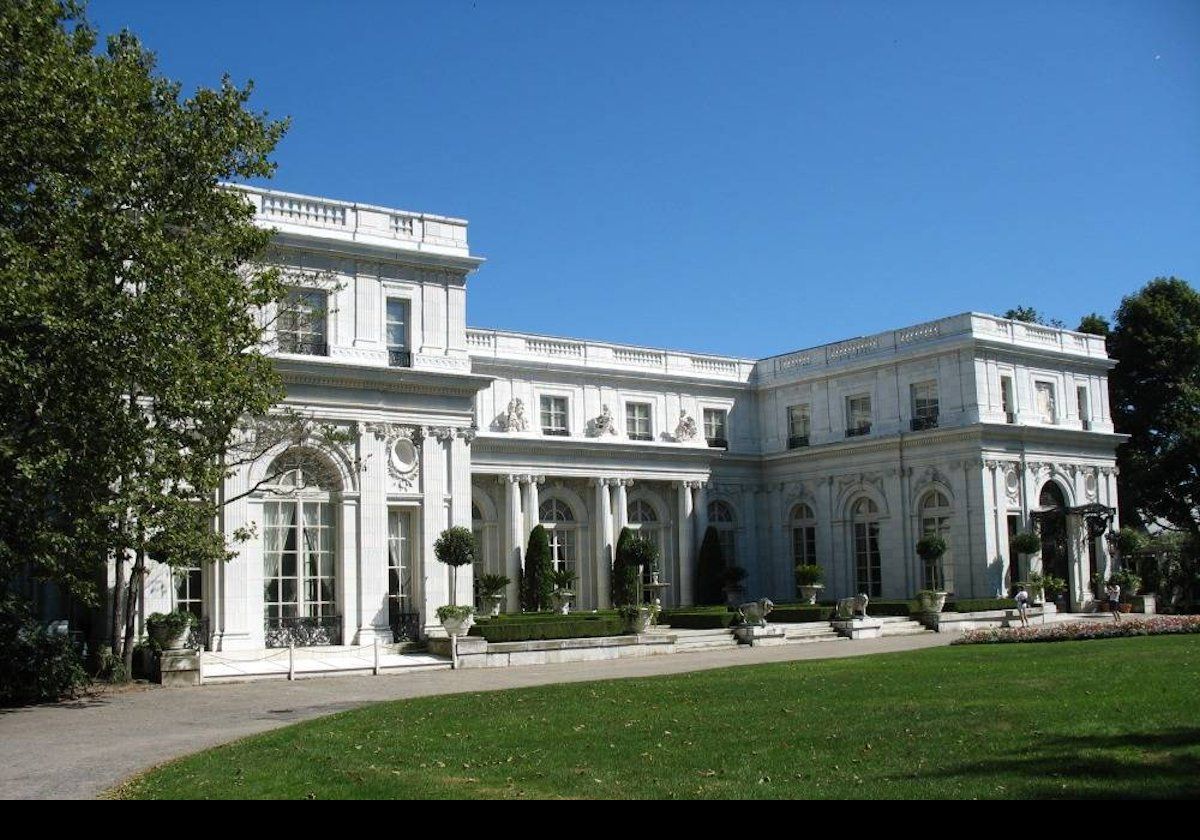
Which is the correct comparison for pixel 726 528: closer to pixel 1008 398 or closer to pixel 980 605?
pixel 980 605

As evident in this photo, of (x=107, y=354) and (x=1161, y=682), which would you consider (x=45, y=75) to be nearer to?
(x=107, y=354)

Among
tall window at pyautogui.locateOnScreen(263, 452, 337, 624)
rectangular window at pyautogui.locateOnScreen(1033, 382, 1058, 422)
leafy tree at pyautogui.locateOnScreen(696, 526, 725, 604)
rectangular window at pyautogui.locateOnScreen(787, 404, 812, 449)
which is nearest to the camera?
tall window at pyautogui.locateOnScreen(263, 452, 337, 624)

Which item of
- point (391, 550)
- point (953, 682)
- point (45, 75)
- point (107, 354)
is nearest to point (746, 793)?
point (953, 682)

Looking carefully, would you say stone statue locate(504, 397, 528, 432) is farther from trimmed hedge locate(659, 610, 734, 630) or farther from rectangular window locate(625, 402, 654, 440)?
trimmed hedge locate(659, 610, 734, 630)

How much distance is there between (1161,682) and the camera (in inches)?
563

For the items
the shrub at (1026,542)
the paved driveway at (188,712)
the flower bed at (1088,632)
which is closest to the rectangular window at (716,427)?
the shrub at (1026,542)

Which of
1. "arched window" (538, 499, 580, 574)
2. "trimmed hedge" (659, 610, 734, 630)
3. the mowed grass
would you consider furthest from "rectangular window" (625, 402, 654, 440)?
the mowed grass

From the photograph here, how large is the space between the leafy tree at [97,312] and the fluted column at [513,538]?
56.6ft

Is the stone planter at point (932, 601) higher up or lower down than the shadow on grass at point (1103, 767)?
lower down

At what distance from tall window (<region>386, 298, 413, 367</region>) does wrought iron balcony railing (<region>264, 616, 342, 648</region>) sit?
6525mm

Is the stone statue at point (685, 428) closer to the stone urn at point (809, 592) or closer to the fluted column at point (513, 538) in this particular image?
the stone urn at point (809, 592)

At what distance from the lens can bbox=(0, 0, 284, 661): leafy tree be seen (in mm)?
17281

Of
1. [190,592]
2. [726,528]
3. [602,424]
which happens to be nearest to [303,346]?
[190,592]

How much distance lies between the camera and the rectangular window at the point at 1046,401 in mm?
41469
